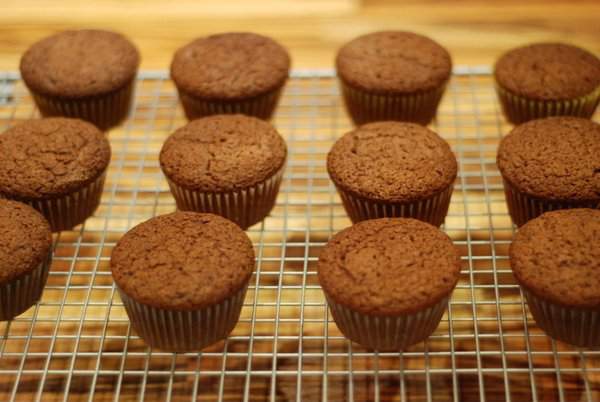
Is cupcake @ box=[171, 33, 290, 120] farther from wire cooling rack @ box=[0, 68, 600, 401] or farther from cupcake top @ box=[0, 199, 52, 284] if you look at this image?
cupcake top @ box=[0, 199, 52, 284]

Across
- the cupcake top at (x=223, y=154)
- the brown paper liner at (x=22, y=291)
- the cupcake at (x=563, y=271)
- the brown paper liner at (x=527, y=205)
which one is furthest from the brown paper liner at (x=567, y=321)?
the brown paper liner at (x=22, y=291)

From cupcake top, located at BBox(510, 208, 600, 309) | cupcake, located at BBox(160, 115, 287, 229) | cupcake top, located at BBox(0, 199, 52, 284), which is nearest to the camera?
cupcake top, located at BBox(510, 208, 600, 309)

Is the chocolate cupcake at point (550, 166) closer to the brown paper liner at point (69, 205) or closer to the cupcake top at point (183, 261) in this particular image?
the cupcake top at point (183, 261)

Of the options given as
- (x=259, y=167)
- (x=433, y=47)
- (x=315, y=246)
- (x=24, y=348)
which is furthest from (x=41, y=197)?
(x=433, y=47)

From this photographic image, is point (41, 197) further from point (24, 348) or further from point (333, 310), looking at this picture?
point (333, 310)


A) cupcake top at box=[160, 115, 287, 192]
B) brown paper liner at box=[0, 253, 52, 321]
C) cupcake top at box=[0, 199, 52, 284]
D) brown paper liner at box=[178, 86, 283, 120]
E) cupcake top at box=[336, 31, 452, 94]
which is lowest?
brown paper liner at box=[0, 253, 52, 321]

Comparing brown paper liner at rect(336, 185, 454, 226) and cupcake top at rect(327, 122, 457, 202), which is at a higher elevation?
cupcake top at rect(327, 122, 457, 202)

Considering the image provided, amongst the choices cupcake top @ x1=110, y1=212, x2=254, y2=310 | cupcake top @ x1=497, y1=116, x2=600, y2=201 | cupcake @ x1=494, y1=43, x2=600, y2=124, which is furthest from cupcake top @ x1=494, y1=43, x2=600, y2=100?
cupcake top @ x1=110, y1=212, x2=254, y2=310
